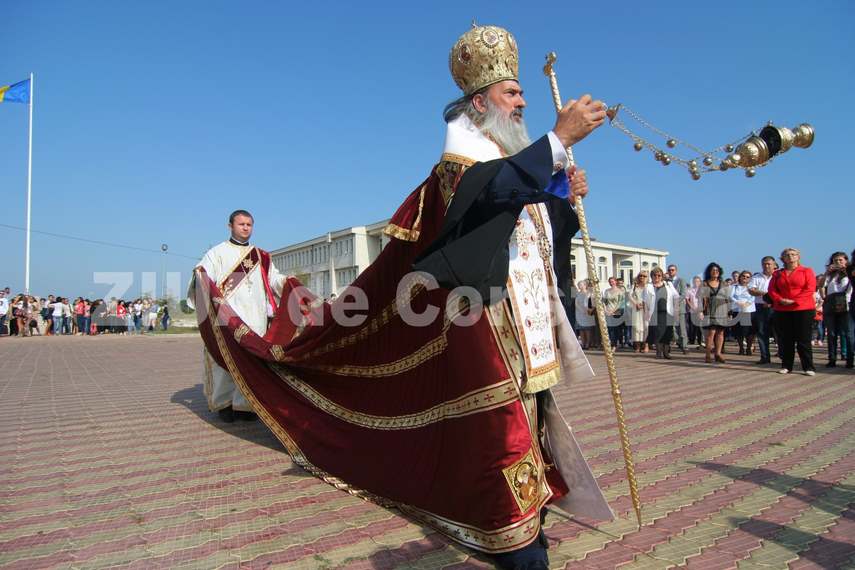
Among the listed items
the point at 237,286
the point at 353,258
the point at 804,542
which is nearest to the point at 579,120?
the point at 804,542

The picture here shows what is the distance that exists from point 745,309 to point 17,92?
117 ft

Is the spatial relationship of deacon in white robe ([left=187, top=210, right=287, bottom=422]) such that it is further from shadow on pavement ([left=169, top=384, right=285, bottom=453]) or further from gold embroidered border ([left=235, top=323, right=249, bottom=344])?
gold embroidered border ([left=235, top=323, right=249, bottom=344])

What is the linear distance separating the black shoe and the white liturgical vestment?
0.13 meters

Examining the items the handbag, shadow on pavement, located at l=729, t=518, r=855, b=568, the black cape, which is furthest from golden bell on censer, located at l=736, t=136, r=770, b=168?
the handbag

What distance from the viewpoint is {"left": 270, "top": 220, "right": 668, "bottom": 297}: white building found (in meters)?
60.7

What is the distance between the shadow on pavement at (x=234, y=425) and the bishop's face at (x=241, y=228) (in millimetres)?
2022

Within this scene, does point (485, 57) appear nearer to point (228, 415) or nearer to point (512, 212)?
point (512, 212)

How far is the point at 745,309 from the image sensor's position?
37.5 feet

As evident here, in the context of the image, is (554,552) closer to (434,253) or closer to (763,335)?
(434,253)

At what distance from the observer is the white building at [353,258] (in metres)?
60.7

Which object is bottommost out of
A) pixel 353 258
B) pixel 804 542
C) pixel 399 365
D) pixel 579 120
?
pixel 804 542

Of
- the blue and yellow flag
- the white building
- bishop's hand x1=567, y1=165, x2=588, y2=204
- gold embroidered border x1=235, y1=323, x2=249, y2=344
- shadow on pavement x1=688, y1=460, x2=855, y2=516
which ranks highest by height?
the blue and yellow flag

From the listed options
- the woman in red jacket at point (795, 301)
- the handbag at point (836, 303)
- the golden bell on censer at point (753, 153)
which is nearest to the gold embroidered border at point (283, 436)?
the golden bell on censer at point (753, 153)

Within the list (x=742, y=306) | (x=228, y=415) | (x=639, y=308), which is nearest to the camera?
(x=228, y=415)
